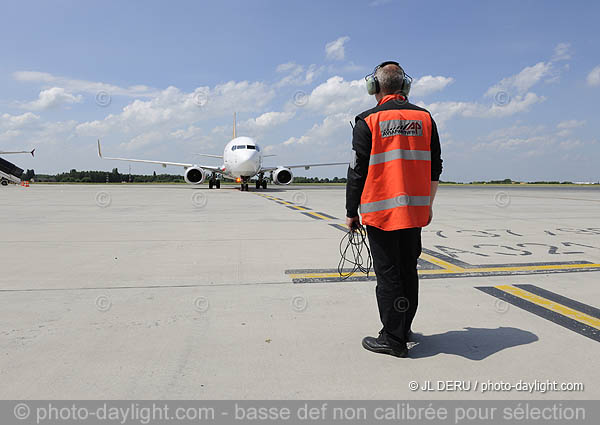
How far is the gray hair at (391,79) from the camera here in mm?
2963

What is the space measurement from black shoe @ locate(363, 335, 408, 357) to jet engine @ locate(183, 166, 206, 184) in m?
28.1

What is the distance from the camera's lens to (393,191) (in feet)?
9.18

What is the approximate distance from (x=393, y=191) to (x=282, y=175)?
28.8 m

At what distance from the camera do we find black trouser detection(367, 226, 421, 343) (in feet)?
9.31

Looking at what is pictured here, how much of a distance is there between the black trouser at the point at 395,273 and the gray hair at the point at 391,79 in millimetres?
1038

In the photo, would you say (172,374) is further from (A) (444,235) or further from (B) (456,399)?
(A) (444,235)

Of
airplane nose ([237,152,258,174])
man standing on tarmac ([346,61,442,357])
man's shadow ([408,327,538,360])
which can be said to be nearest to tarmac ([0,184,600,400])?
man's shadow ([408,327,538,360])

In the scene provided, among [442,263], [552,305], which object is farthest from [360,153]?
[442,263]

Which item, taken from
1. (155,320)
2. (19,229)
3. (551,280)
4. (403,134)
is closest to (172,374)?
(155,320)

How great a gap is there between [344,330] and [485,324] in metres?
1.19

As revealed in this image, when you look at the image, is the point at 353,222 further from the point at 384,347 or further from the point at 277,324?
the point at 277,324

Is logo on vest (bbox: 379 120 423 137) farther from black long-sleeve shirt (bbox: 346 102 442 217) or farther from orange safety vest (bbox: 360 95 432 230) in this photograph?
black long-sleeve shirt (bbox: 346 102 442 217)

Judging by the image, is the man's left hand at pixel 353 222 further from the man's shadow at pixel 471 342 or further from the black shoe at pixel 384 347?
the man's shadow at pixel 471 342
